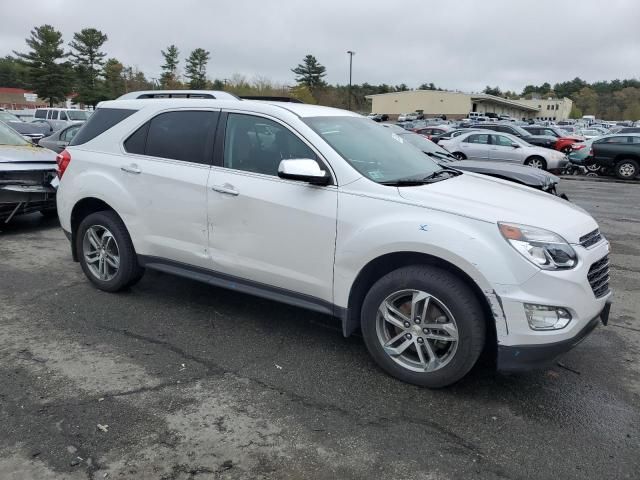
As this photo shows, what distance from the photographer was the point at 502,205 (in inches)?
133

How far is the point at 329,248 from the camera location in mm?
3592

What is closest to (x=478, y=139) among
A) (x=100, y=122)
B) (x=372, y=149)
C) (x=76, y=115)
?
(x=372, y=149)

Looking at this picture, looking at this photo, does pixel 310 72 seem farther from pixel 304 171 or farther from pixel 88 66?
pixel 304 171

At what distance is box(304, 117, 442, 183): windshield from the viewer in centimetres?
379

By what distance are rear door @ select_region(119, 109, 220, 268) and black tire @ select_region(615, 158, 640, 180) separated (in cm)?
1788

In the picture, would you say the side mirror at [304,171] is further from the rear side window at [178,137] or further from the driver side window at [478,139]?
the driver side window at [478,139]

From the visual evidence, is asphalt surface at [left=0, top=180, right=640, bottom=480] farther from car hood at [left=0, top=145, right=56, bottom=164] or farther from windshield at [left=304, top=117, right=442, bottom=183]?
car hood at [left=0, top=145, right=56, bottom=164]

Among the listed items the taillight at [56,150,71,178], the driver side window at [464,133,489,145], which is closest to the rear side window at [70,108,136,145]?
the taillight at [56,150,71,178]

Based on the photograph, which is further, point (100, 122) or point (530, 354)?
point (100, 122)

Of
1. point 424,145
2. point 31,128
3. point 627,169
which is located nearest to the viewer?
point 424,145

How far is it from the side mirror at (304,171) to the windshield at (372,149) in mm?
262

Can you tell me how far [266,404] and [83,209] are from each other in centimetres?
310

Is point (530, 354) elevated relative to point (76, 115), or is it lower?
lower

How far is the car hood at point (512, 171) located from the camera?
8.56 metres
